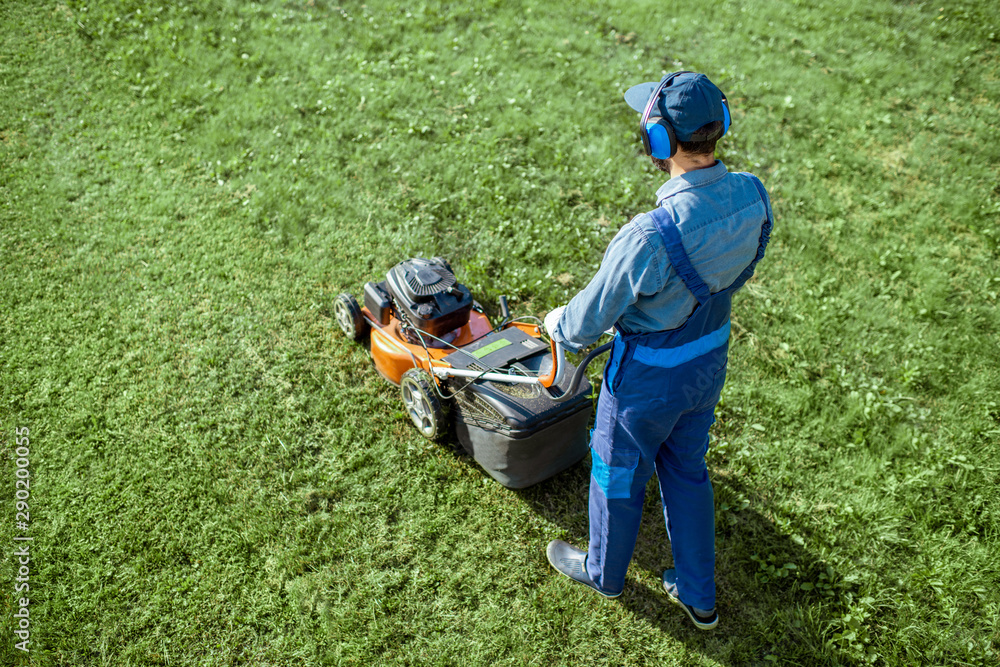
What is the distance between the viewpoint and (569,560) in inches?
121

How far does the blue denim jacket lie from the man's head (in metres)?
0.10

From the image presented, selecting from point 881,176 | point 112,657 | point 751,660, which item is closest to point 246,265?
point 112,657

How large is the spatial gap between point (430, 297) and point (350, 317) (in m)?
Answer: 0.74

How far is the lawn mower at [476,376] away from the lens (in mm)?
3068

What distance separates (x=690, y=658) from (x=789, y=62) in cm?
646

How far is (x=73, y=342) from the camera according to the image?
408 cm

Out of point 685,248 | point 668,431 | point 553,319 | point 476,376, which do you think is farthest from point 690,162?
point 476,376

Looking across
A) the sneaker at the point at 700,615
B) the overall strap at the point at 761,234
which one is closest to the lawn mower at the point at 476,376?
the overall strap at the point at 761,234

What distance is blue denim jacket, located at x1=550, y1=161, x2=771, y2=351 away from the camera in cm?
201

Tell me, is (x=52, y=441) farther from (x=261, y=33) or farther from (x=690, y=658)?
(x=261, y=33)

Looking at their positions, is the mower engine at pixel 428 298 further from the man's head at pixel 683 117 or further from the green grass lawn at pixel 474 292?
the man's head at pixel 683 117

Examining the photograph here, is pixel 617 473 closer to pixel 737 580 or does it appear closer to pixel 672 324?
pixel 672 324

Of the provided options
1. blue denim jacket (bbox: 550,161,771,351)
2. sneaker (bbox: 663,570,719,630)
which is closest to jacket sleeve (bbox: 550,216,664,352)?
blue denim jacket (bbox: 550,161,771,351)

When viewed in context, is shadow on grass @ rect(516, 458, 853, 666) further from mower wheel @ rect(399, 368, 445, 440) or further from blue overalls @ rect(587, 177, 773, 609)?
mower wheel @ rect(399, 368, 445, 440)
